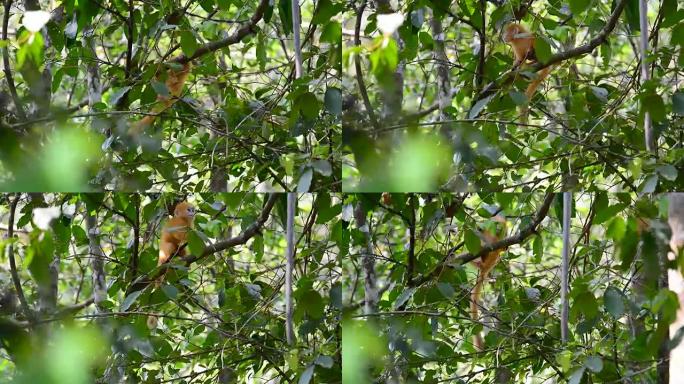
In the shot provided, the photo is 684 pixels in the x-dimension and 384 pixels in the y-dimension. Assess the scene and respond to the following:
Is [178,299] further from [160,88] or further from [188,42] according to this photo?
[188,42]

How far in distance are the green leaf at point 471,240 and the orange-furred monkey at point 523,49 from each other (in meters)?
0.34

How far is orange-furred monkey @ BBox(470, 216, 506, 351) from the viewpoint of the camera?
213 centimetres

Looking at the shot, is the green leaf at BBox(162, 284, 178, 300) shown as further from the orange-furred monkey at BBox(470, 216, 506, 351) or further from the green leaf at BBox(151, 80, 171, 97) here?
the orange-furred monkey at BBox(470, 216, 506, 351)

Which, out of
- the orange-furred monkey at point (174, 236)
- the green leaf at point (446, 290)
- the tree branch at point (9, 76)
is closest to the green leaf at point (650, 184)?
the green leaf at point (446, 290)

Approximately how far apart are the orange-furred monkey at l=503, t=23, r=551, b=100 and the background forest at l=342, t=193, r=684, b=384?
265 millimetres

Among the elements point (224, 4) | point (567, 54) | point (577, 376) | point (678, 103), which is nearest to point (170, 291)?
point (224, 4)

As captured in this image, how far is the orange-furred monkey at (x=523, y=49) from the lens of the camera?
207 cm

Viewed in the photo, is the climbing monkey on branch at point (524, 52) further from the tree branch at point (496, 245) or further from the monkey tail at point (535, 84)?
the tree branch at point (496, 245)

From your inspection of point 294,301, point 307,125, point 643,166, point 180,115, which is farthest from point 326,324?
point 643,166

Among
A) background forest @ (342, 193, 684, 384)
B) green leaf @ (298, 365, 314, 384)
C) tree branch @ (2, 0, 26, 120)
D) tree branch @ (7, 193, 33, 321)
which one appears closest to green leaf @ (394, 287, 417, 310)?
background forest @ (342, 193, 684, 384)

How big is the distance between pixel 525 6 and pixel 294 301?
0.89m

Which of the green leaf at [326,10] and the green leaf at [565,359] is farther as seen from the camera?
the green leaf at [326,10]

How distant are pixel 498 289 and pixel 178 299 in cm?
77

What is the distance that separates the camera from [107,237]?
2.23 m
